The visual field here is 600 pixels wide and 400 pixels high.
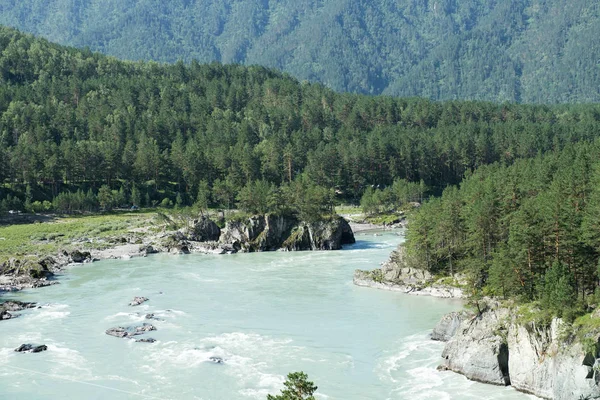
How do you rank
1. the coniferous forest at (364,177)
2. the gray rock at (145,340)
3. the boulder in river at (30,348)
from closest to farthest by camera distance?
the coniferous forest at (364,177)
the boulder in river at (30,348)
the gray rock at (145,340)

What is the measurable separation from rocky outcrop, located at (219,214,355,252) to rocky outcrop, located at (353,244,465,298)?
27644 mm

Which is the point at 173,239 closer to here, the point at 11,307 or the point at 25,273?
the point at 25,273

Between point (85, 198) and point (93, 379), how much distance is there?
102707mm

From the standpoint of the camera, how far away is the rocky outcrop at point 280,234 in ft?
361

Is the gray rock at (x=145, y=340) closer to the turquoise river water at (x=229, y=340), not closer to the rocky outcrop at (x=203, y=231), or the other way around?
the turquoise river water at (x=229, y=340)

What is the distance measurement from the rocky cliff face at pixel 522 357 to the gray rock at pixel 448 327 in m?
3.39

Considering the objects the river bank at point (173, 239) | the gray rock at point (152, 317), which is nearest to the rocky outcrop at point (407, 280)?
the gray rock at point (152, 317)

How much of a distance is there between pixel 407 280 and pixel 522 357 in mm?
32059

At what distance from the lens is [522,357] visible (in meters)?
43.9

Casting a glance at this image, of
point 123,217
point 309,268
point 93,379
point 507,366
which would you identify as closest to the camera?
point 507,366

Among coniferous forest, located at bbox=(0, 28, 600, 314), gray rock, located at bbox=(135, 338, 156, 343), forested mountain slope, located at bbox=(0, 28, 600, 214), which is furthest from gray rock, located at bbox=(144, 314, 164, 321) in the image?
forested mountain slope, located at bbox=(0, 28, 600, 214)

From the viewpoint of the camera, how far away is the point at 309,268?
91.9 meters

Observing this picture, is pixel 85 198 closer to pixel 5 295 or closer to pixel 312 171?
pixel 312 171

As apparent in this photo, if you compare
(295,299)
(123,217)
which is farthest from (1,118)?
(295,299)
